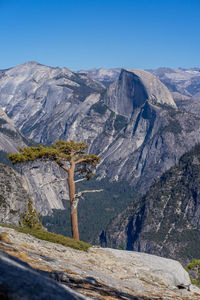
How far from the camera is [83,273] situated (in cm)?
2425

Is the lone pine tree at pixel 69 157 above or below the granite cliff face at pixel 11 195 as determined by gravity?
above

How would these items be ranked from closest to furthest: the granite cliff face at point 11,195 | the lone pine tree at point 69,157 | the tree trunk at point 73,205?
the lone pine tree at point 69,157 → the tree trunk at point 73,205 → the granite cliff face at point 11,195

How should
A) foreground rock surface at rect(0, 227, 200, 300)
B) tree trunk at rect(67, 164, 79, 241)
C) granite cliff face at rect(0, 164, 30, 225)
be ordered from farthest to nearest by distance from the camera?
granite cliff face at rect(0, 164, 30, 225)
tree trunk at rect(67, 164, 79, 241)
foreground rock surface at rect(0, 227, 200, 300)

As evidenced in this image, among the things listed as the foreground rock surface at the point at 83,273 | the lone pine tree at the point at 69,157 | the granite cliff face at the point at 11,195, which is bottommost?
the granite cliff face at the point at 11,195

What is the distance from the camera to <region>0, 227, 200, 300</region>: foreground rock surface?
38.8ft

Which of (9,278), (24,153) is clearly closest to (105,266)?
(24,153)

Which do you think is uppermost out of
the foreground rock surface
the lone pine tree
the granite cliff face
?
the lone pine tree

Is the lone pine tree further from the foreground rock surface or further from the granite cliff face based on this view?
the granite cliff face

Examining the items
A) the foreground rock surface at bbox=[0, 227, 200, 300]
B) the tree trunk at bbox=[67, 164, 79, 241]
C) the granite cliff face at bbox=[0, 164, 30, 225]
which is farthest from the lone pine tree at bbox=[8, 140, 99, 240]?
the granite cliff face at bbox=[0, 164, 30, 225]

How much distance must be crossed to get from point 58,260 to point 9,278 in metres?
15.7

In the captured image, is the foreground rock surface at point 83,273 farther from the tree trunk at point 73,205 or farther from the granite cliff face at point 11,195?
the granite cliff face at point 11,195

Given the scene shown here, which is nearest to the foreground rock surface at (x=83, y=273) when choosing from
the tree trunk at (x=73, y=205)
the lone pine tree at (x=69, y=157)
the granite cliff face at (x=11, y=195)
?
the tree trunk at (x=73, y=205)

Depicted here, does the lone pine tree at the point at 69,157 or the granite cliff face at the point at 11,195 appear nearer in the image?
the lone pine tree at the point at 69,157

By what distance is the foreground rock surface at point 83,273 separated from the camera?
38.8 ft
